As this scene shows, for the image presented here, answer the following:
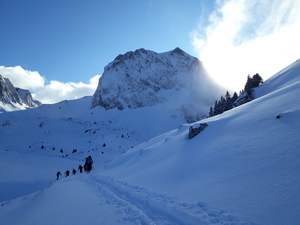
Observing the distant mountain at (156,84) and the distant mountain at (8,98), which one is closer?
the distant mountain at (156,84)

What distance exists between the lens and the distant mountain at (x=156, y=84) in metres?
91.2

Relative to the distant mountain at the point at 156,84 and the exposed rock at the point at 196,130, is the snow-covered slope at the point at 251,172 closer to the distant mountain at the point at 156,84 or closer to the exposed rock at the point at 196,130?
the exposed rock at the point at 196,130

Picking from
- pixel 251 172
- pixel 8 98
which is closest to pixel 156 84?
pixel 251 172

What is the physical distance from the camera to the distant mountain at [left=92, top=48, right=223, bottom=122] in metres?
91.2

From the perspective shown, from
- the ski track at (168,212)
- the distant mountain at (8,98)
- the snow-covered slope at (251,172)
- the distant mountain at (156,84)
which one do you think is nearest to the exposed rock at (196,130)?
the snow-covered slope at (251,172)

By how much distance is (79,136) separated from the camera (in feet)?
173

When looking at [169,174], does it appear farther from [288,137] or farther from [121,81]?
[121,81]

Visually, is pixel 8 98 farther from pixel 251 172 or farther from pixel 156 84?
pixel 251 172

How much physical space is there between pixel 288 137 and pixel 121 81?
9549 centimetres

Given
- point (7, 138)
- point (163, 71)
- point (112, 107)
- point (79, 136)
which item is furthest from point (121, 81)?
point (7, 138)

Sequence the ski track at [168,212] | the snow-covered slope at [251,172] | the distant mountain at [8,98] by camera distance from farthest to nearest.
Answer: the distant mountain at [8,98], the ski track at [168,212], the snow-covered slope at [251,172]

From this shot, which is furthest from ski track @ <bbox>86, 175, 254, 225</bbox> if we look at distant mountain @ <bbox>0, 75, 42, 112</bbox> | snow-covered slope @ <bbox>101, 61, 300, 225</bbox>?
distant mountain @ <bbox>0, 75, 42, 112</bbox>

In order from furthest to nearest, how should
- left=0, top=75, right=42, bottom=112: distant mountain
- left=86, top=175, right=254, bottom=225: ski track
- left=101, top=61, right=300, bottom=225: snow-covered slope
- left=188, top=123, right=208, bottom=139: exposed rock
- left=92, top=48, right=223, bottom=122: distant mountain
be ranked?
1. left=0, top=75, right=42, bottom=112: distant mountain
2. left=92, top=48, right=223, bottom=122: distant mountain
3. left=188, top=123, right=208, bottom=139: exposed rock
4. left=86, top=175, right=254, bottom=225: ski track
5. left=101, top=61, right=300, bottom=225: snow-covered slope

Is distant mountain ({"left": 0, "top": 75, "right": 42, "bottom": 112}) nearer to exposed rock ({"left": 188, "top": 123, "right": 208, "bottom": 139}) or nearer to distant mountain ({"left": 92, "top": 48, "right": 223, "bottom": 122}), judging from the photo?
distant mountain ({"left": 92, "top": 48, "right": 223, "bottom": 122})
